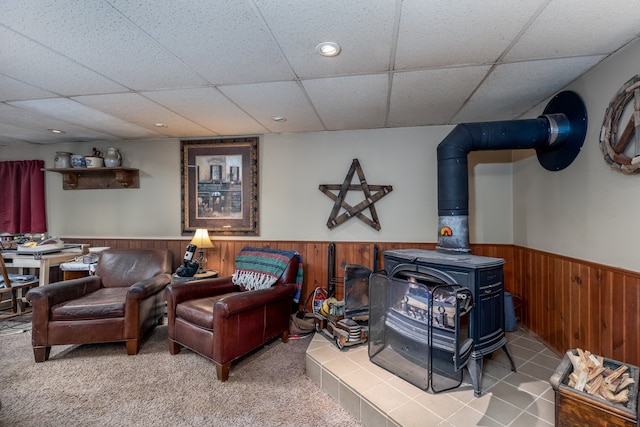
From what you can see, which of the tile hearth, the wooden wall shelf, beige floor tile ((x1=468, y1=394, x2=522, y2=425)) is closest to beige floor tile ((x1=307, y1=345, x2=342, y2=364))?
the tile hearth

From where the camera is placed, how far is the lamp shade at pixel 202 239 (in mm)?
3416

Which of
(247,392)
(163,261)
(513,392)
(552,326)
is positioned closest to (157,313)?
(163,261)

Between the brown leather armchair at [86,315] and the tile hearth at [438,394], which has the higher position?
the brown leather armchair at [86,315]

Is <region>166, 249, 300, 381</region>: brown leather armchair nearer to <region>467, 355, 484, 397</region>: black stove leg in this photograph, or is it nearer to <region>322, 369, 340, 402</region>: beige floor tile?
<region>322, 369, 340, 402</region>: beige floor tile

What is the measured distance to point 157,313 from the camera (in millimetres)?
3119

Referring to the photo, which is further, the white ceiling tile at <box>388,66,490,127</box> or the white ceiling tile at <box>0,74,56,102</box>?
the white ceiling tile at <box>0,74,56,102</box>

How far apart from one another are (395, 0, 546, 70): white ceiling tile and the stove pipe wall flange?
628 mm

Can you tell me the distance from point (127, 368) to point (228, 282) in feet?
3.45

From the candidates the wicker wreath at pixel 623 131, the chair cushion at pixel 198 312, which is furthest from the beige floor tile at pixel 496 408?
the chair cushion at pixel 198 312

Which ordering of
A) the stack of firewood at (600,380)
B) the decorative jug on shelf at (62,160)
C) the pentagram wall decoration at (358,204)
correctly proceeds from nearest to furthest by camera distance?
the stack of firewood at (600,380) → the pentagram wall decoration at (358,204) → the decorative jug on shelf at (62,160)

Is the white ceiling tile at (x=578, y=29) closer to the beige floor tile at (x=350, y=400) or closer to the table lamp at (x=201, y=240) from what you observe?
the beige floor tile at (x=350, y=400)

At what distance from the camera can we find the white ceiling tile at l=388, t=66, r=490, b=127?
82.5 inches

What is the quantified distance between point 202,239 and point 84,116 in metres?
1.71

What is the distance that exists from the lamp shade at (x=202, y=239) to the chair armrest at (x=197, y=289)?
2.05 feet
